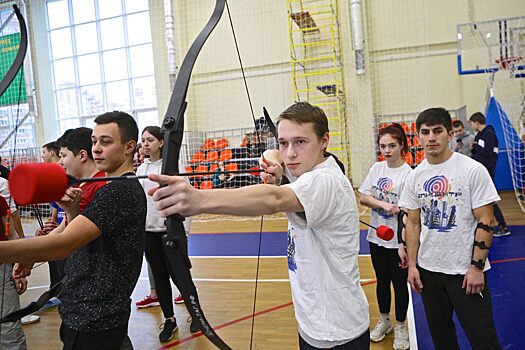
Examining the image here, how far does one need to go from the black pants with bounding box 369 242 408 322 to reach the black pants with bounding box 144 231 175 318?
1.39m

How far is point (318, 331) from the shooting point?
1310 millimetres

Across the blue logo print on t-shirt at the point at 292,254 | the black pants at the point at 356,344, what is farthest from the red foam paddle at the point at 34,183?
the black pants at the point at 356,344

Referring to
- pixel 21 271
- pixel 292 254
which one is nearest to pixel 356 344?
pixel 292 254

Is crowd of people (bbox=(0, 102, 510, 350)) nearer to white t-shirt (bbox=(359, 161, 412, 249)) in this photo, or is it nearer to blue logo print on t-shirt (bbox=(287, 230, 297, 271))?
blue logo print on t-shirt (bbox=(287, 230, 297, 271))

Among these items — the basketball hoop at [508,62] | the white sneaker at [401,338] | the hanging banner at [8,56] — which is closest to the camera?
the white sneaker at [401,338]

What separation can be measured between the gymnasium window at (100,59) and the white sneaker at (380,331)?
1030 centimetres

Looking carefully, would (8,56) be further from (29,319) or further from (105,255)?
(105,255)

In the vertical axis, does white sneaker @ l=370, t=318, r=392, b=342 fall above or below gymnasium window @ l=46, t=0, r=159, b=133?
below

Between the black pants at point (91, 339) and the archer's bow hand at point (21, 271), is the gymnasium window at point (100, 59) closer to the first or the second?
the archer's bow hand at point (21, 271)

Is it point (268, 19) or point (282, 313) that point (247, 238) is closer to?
point (282, 313)

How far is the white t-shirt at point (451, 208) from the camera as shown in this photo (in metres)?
1.82

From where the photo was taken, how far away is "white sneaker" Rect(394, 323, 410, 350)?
2512 millimetres

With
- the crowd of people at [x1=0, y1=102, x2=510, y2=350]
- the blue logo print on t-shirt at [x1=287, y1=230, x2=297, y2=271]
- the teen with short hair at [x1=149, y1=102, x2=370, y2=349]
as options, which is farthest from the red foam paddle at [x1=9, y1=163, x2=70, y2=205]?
the blue logo print on t-shirt at [x1=287, y1=230, x2=297, y2=271]

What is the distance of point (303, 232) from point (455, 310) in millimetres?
940
